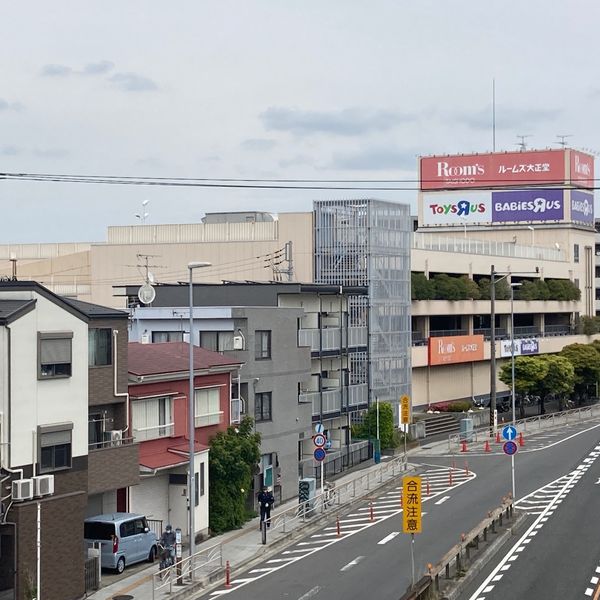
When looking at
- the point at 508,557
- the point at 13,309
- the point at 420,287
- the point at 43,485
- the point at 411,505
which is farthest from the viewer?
the point at 420,287

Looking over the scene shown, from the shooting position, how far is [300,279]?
7481cm

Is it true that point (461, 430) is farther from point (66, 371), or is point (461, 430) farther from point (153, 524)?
point (66, 371)

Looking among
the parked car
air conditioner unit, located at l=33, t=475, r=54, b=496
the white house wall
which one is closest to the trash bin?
the parked car

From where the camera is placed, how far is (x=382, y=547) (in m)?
39.0

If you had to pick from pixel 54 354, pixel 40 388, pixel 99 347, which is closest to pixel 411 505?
pixel 40 388

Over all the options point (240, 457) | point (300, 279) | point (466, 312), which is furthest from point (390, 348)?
point (240, 457)

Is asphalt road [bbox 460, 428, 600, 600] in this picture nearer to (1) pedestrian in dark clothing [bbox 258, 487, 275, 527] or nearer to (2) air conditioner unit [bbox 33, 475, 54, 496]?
(1) pedestrian in dark clothing [bbox 258, 487, 275, 527]

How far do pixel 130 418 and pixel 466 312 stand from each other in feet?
191

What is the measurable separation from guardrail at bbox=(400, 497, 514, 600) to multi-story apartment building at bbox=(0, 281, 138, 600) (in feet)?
29.3

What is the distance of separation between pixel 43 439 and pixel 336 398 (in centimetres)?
3115

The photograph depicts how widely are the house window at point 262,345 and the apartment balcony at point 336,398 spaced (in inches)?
158

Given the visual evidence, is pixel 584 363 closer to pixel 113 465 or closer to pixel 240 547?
pixel 240 547

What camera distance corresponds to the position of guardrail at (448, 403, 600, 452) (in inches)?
2884

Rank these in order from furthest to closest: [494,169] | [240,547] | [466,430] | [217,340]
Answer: [494,169] < [466,430] < [217,340] < [240,547]
